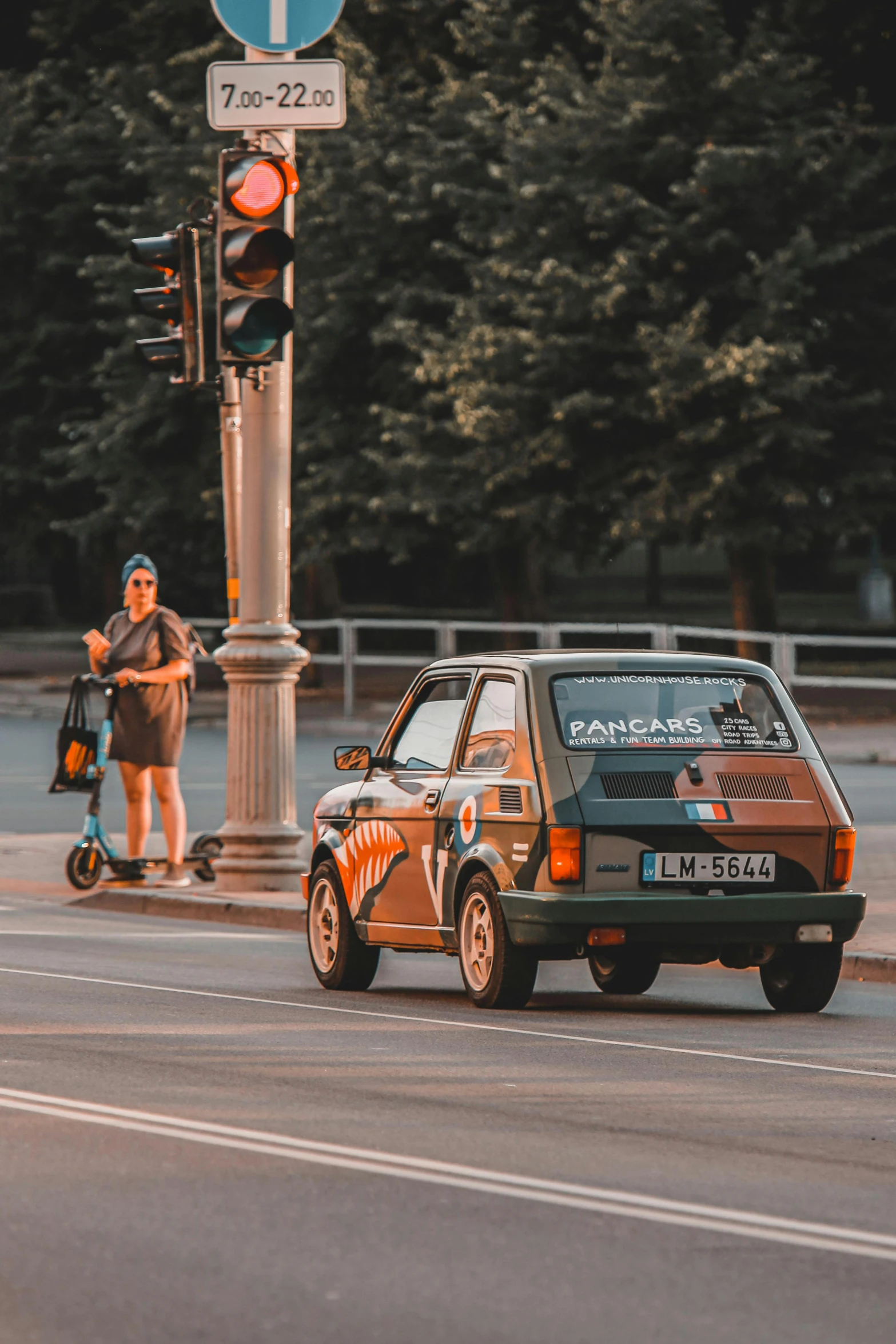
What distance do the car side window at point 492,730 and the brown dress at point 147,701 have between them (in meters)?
4.68

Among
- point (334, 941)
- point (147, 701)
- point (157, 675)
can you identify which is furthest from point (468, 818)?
point (147, 701)

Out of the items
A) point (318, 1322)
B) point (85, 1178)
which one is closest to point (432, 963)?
point (85, 1178)

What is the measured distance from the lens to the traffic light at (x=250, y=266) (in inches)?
577

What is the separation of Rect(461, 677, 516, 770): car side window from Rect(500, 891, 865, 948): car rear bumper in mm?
668

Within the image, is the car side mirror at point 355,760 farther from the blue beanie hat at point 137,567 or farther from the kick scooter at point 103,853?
the blue beanie hat at point 137,567

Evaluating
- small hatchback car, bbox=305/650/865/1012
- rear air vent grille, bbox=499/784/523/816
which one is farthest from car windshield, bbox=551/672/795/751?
rear air vent grille, bbox=499/784/523/816

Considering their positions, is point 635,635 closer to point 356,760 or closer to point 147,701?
point 147,701

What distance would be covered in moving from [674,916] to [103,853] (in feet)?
21.3

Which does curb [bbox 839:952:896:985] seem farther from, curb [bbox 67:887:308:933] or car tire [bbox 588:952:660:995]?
curb [bbox 67:887:308:933]

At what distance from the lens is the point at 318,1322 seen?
17.8 feet

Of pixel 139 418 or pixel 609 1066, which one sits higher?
pixel 139 418

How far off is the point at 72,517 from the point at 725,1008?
37233mm

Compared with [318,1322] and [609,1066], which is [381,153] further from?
[318,1322]

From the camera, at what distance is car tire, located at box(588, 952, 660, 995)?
38.8ft
